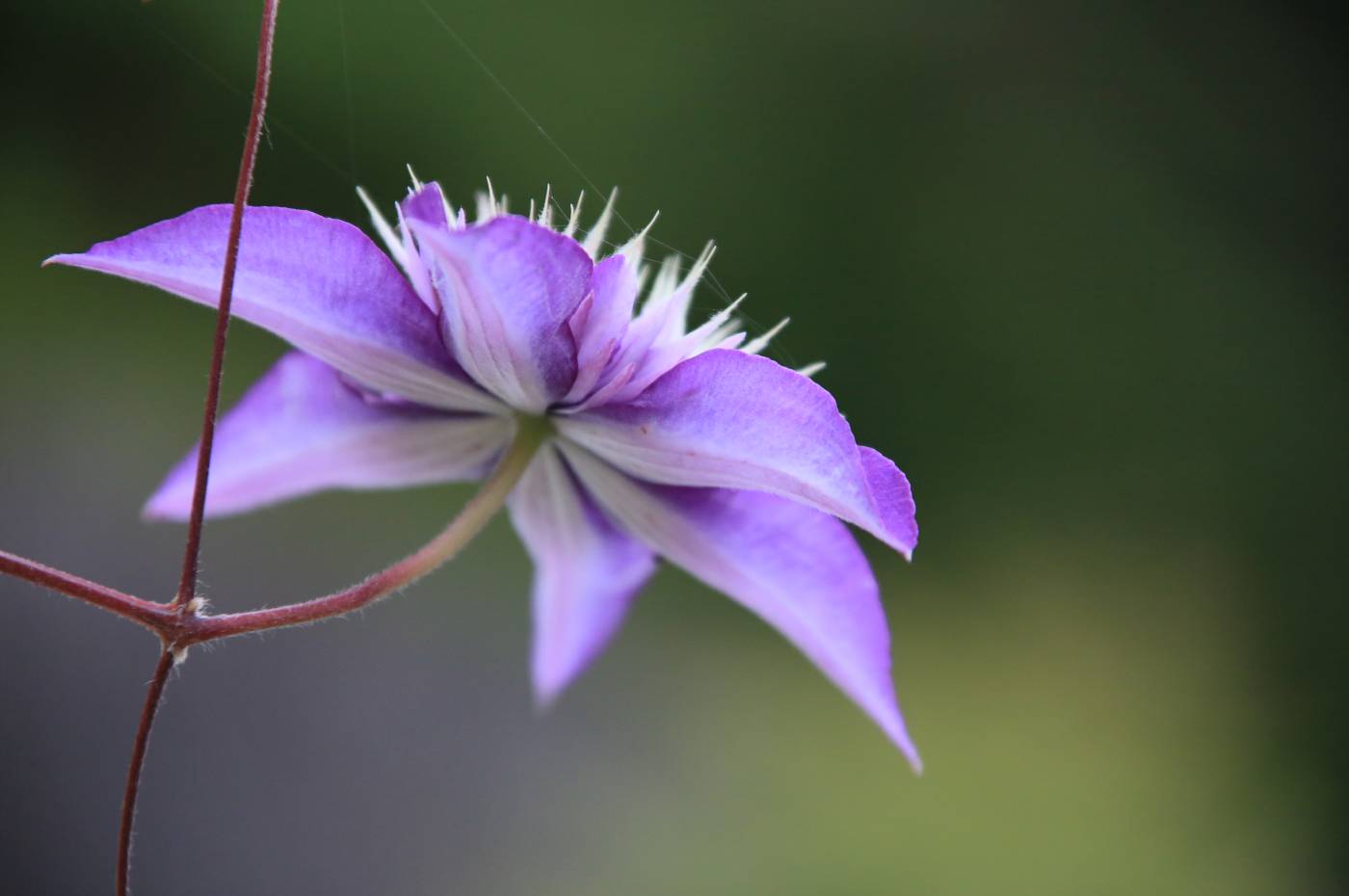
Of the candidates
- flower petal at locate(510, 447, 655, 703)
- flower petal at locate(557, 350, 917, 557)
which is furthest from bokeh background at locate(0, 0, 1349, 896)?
flower petal at locate(557, 350, 917, 557)

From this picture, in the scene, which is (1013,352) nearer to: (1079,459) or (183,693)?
(1079,459)

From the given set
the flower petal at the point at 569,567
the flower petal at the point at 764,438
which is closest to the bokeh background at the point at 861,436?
the flower petal at the point at 569,567

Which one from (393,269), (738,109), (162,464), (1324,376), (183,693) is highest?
(738,109)

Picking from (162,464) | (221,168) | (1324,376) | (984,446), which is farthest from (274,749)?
(1324,376)

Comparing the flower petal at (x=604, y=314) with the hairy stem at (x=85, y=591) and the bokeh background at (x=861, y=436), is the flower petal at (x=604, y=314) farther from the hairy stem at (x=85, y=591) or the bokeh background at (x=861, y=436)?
the bokeh background at (x=861, y=436)

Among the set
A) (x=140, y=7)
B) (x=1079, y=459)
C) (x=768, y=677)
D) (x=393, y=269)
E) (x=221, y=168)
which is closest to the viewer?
(x=393, y=269)

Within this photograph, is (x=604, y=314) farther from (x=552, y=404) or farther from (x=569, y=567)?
(x=569, y=567)

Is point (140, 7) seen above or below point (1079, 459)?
above

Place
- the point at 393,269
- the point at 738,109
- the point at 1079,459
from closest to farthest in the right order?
1. the point at 393,269
2. the point at 738,109
3. the point at 1079,459
